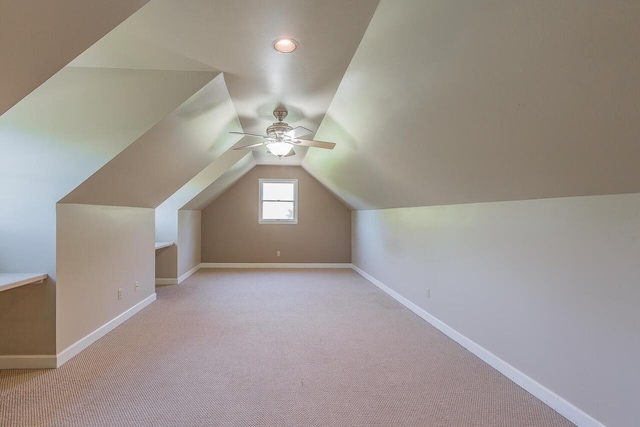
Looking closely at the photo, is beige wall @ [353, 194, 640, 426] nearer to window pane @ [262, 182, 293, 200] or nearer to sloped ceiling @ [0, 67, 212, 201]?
sloped ceiling @ [0, 67, 212, 201]

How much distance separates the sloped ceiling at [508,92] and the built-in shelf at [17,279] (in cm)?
290

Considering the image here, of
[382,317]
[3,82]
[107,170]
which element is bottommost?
[382,317]

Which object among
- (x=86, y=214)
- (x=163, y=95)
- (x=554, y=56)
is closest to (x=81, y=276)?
(x=86, y=214)

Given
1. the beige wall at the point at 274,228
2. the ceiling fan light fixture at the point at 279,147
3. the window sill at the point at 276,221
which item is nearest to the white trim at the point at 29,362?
the ceiling fan light fixture at the point at 279,147

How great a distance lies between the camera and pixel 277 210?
310 inches

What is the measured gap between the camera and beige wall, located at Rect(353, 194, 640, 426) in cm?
178

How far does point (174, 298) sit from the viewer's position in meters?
4.93

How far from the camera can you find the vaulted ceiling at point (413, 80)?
4.35 feet

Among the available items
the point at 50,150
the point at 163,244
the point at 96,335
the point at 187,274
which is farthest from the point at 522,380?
the point at 187,274

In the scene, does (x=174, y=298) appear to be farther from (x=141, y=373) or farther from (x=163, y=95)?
(x=163, y=95)

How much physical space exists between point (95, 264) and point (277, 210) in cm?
479

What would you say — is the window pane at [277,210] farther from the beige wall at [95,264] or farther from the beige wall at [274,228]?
the beige wall at [95,264]

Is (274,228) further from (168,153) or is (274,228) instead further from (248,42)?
(248,42)

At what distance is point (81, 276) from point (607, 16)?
3.93 meters
